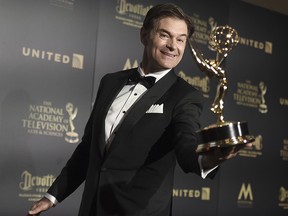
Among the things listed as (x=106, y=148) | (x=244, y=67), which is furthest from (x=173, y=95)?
(x=244, y=67)

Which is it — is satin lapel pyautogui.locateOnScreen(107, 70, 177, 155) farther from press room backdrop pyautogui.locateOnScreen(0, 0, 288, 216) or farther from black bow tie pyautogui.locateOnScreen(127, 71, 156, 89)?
press room backdrop pyautogui.locateOnScreen(0, 0, 288, 216)

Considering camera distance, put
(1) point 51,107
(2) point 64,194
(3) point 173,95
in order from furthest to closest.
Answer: (1) point 51,107 < (2) point 64,194 < (3) point 173,95

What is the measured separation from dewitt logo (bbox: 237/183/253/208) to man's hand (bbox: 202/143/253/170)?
12.3 ft

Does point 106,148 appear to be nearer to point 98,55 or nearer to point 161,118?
point 161,118

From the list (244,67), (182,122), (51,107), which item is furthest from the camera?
(244,67)

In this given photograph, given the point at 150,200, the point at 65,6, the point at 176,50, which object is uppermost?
the point at 65,6

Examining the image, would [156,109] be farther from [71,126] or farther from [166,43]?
[71,126]

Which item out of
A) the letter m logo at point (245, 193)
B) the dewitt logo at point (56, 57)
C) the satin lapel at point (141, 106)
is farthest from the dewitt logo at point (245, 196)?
the satin lapel at point (141, 106)

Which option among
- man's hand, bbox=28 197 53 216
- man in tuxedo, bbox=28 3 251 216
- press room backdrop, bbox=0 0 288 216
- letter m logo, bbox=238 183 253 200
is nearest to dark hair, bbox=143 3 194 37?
man in tuxedo, bbox=28 3 251 216

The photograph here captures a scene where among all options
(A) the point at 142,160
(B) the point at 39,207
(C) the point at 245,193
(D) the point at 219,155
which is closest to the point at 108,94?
(A) the point at 142,160

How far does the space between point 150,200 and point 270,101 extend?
12.3 feet

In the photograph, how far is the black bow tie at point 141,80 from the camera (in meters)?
2.09

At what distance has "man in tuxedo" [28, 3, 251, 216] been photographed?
6.39 ft

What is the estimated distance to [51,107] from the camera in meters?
4.02
